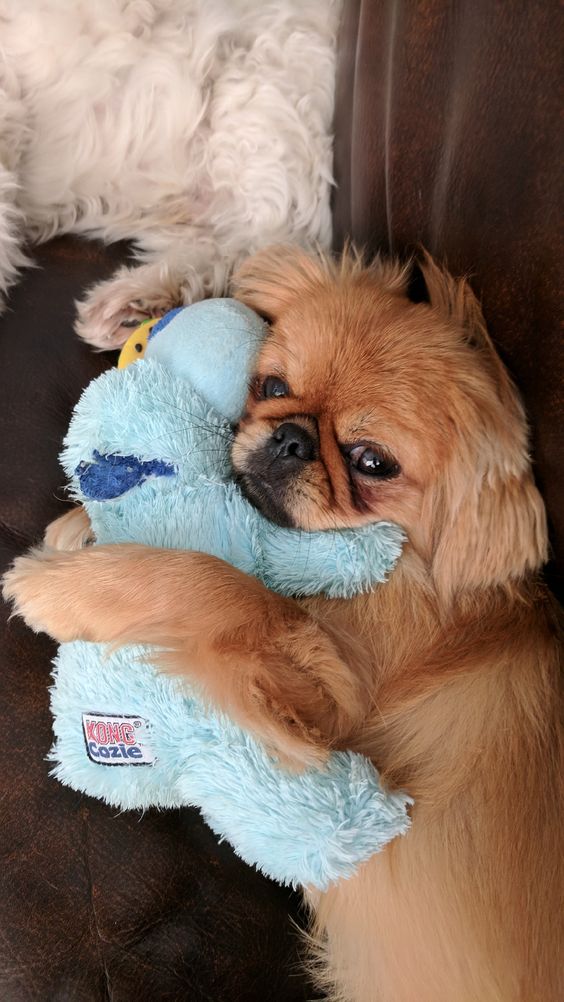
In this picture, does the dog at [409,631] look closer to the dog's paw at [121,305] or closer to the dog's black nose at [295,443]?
the dog's black nose at [295,443]

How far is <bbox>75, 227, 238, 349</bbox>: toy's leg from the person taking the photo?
1.29 m

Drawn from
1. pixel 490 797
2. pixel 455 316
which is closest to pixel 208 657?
pixel 490 797

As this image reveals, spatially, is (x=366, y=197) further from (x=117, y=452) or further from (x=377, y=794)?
(x=377, y=794)

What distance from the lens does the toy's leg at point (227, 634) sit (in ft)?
2.87

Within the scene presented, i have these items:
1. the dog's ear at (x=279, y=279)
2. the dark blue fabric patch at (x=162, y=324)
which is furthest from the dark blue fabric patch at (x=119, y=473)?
the dog's ear at (x=279, y=279)

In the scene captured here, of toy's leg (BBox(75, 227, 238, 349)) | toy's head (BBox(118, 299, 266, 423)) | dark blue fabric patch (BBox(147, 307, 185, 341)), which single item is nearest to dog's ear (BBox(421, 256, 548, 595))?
toy's head (BBox(118, 299, 266, 423))

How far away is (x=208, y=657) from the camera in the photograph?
2.92ft

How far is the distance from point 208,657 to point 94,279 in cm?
85

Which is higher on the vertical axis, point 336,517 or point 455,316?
point 455,316

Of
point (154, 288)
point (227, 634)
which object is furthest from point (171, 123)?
point (227, 634)

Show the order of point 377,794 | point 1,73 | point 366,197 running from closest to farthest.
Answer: point 377,794 → point 366,197 → point 1,73

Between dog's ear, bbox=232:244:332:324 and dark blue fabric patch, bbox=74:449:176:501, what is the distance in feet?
1.13

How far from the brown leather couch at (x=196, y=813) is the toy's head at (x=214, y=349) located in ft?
0.93

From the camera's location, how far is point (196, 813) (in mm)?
999
